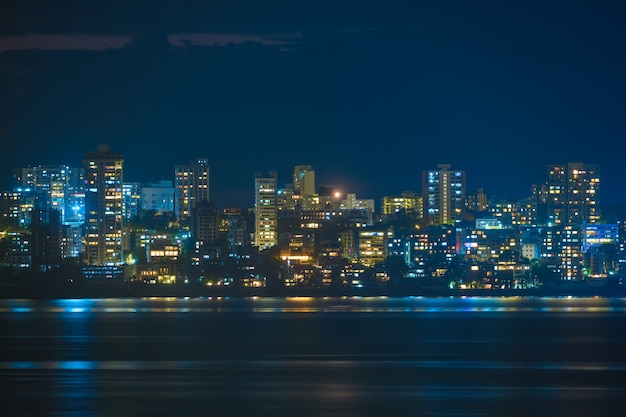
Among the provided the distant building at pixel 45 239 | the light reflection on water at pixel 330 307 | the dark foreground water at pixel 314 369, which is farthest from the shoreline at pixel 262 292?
the dark foreground water at pixel 314 369

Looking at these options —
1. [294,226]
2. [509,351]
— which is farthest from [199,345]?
[294,226]

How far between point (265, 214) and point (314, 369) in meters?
106

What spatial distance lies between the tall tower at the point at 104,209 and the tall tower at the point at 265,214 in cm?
1561

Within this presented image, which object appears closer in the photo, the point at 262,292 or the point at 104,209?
the point at 262,292

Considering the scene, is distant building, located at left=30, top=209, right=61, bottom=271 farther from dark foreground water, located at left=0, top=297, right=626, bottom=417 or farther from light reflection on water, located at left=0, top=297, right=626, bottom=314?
dark foreground water, located at left=0, top=297, right=626, bottom=417

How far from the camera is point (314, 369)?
99.8 ft

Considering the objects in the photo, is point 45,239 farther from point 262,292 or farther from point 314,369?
point 314,369

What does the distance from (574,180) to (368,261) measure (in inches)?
1355

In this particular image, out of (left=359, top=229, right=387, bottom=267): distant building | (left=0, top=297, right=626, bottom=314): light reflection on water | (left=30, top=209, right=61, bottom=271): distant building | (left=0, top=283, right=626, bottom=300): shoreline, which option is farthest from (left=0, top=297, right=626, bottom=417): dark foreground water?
(left=359, top=229, right=387, bottom=267): distant building

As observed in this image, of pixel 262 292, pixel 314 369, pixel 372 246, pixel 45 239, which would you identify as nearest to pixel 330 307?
pixel 262 292

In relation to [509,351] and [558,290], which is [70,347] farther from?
[558,290]

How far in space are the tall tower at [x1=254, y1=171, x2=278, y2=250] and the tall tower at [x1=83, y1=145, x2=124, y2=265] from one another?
15.6m

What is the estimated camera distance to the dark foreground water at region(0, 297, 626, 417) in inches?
939

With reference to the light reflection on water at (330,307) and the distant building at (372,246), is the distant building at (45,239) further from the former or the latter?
the distant building at (372,246)
